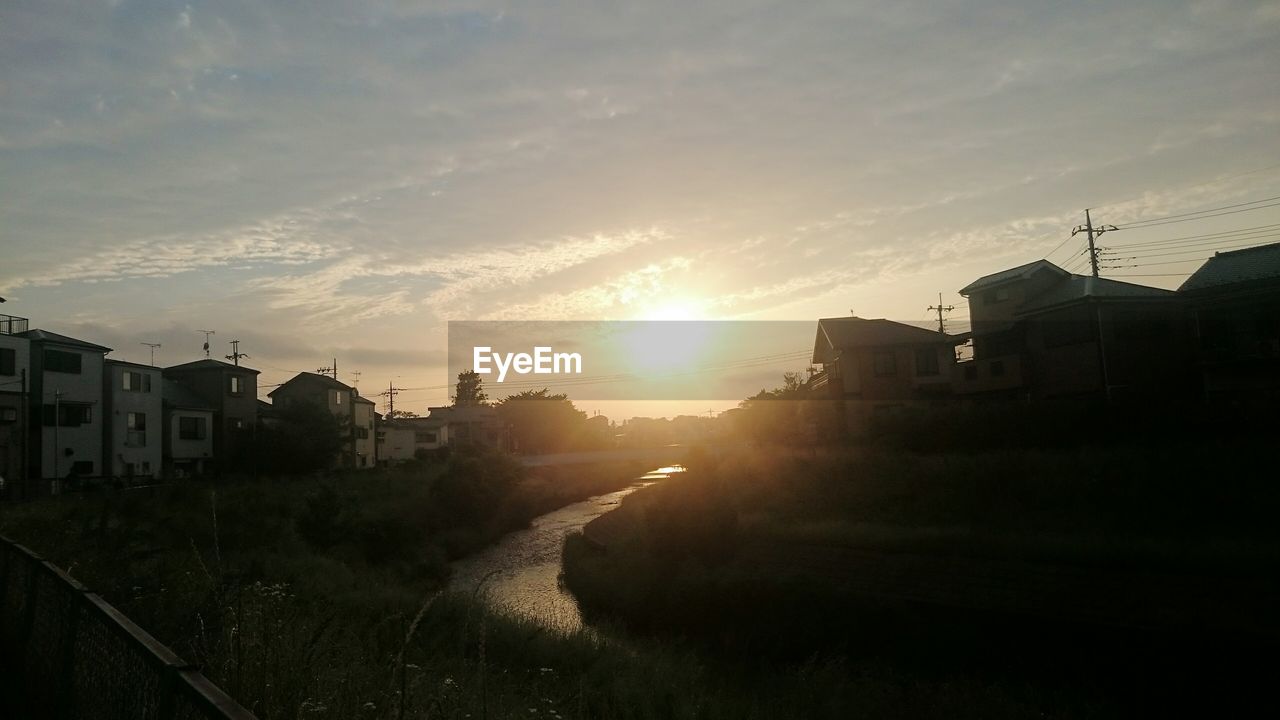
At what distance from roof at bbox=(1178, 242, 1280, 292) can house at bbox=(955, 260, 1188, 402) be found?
108cm

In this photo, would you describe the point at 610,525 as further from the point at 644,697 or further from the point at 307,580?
the point at 644,697

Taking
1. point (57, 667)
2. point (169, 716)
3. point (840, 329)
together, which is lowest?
point (57, 667)

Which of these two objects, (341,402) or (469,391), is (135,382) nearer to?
(341,402)

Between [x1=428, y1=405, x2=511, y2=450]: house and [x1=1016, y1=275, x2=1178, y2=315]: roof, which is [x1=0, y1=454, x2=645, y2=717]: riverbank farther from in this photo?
[x1=428, y1=405, x2=511, y2=450]: house

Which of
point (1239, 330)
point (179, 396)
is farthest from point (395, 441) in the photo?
point (1239, 330)

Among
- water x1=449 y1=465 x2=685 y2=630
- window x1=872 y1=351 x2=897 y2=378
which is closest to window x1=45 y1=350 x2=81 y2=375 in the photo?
water x1=449 y1=465 x2=685 y2=630

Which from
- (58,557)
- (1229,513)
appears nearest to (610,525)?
(1229,513)

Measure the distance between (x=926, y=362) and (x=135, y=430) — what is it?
1688 inches

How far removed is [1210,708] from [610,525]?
2235 centimetres

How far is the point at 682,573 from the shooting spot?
2434 centimetres

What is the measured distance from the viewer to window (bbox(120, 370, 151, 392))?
149 ft

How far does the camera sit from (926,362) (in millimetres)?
41625

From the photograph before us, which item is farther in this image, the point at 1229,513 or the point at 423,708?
the point at 1229,513

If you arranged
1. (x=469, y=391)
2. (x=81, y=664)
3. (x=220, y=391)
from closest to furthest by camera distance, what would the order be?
(x=81, y=664)
(x=220, y=391)
(x=469, y=391)
